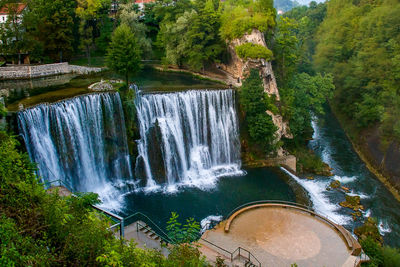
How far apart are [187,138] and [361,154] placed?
1640 centimetres

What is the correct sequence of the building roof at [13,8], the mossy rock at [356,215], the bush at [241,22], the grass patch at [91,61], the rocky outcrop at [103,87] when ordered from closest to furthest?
the mossy rock at [356,215] → the rocky outcrop at [103,87] → the bush at [241,22] → the building roof at [13,8] → the grass patch at [91,61]

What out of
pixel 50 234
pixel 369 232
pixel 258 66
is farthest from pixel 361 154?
pixel 50 234

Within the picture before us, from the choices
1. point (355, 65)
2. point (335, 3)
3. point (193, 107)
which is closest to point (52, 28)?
point (193, 107)

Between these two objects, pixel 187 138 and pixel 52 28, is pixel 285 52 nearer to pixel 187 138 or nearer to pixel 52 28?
pixel 187 138

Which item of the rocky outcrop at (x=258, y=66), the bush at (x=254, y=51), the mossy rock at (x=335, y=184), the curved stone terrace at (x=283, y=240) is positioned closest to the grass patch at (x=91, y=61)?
the rocky outcrop at (x=258, y=66)

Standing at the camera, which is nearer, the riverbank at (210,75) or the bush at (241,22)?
the bush at (241,22)

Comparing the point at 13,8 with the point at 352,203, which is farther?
the point at 13,8

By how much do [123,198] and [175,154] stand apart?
5477mm

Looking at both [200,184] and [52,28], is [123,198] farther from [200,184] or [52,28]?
[52,28]

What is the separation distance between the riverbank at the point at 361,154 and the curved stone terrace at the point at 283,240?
12.2 meters

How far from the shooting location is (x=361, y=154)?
3291 cm

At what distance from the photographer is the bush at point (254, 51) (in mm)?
31281

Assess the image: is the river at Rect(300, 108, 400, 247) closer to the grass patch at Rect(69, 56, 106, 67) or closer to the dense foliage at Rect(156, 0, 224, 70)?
the dense foliage at Rect(156, 0, 224, 70)

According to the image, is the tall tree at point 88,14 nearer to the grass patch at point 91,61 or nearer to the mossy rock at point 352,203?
the grass patch at point 91,61
